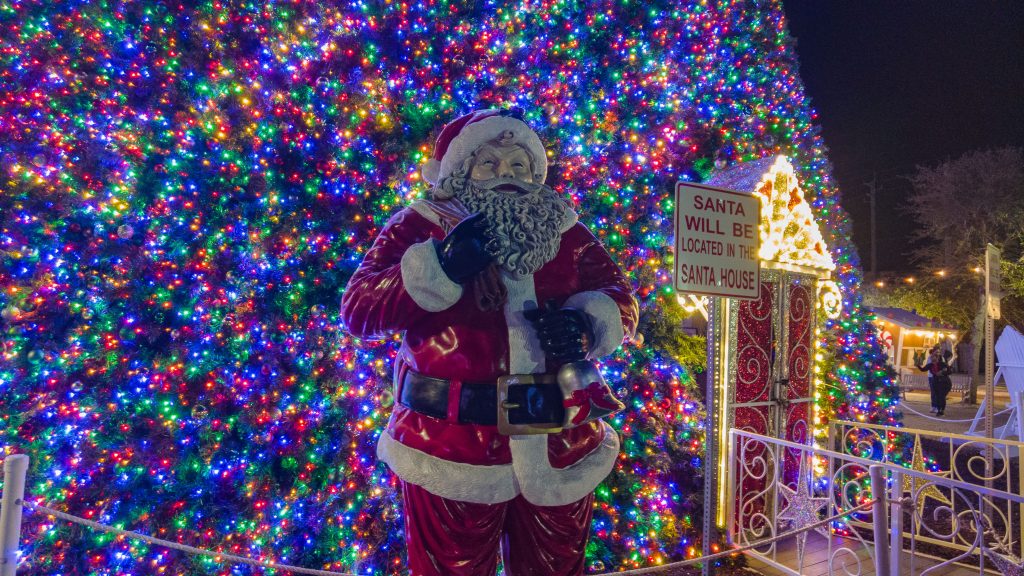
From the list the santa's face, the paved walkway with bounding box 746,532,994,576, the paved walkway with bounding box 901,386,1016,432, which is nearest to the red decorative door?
the paved walkway with bounding box 746,532,994,576

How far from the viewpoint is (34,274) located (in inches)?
119

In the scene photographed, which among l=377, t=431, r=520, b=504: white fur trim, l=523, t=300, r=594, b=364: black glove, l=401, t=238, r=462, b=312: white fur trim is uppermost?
l=401, t=238, r=462, b=312: white fur trim

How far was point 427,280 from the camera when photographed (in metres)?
1.56

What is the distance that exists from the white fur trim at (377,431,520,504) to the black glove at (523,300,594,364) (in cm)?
30

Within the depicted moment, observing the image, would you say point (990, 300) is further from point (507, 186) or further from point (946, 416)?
point (946, 416)

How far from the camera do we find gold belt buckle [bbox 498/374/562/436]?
159cm

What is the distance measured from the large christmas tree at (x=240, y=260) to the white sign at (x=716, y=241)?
135 cm

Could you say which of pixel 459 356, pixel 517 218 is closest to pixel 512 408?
pixel 459 356

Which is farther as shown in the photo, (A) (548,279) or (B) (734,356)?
(B) (734,356)

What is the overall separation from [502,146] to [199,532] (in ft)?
10.4

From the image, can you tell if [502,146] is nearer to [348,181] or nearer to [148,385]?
[348,181]

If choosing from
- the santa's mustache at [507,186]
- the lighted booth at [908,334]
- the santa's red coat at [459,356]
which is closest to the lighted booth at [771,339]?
the santa's red coat at [459,356]

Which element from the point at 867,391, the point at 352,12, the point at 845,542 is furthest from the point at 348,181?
the point at 867,391

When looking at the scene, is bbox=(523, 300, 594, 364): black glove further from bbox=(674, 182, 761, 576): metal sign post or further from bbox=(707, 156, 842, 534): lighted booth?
bbox=(707, 156, 842, 534): lighted booth
